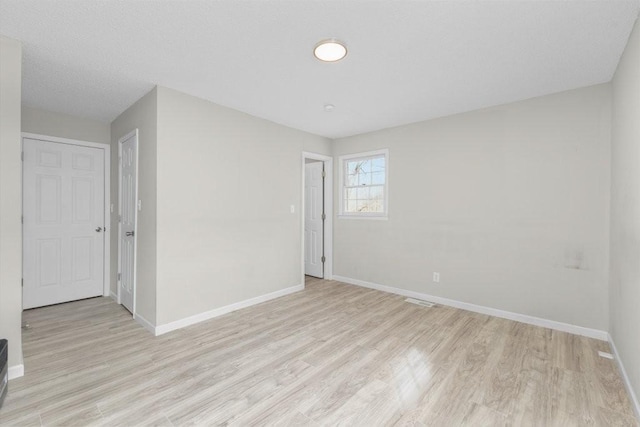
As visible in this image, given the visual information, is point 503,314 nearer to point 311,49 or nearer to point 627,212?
Result: point 627,212

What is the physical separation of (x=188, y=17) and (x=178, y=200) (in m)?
1.74

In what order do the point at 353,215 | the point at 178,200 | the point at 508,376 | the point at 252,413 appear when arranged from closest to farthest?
the point at 252,413
the point at 508,376
the point at 178,200
the point at 353,215

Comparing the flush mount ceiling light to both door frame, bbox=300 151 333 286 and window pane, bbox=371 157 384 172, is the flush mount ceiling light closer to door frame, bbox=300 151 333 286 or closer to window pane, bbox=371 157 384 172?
window pane, bbox=371 157 384 172

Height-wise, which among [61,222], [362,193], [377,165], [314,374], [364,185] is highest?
[377,165]

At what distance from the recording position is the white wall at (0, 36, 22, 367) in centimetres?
204

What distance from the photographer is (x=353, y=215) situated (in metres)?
4.78

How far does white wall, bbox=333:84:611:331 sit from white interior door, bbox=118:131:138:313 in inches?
129

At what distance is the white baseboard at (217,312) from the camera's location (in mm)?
2900

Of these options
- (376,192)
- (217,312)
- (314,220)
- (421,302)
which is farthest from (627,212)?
(314,220)

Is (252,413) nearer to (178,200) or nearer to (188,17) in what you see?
(178,200)

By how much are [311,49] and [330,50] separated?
0.15m

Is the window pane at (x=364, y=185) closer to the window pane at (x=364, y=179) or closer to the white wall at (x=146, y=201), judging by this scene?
the window pane at (x=364, y=179)

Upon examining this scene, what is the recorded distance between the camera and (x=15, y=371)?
6.83 ft

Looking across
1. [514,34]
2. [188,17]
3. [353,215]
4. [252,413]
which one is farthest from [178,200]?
[514,34]
